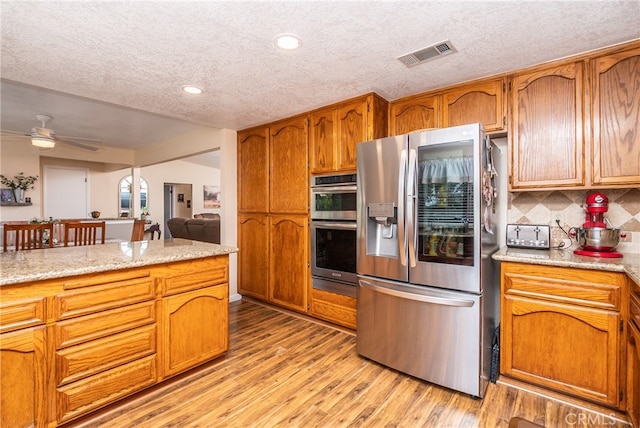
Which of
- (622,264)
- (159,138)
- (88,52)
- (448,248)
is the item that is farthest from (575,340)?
(159,138)

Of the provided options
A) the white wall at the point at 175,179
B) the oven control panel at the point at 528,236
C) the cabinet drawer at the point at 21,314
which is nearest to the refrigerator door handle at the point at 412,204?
the oven control panel at the point at 528,236

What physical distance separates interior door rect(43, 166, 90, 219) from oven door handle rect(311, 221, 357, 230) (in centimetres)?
720

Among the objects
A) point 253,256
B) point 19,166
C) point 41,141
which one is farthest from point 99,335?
point 19,166

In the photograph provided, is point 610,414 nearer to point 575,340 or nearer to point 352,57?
point 575,340

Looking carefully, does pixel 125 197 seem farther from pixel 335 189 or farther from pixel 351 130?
pixel 351 130

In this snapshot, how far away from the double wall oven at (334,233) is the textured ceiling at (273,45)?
82cm

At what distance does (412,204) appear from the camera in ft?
6.80

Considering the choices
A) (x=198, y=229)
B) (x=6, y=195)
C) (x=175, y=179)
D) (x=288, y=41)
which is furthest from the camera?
(x=175, y=179)

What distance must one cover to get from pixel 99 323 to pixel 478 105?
296cm

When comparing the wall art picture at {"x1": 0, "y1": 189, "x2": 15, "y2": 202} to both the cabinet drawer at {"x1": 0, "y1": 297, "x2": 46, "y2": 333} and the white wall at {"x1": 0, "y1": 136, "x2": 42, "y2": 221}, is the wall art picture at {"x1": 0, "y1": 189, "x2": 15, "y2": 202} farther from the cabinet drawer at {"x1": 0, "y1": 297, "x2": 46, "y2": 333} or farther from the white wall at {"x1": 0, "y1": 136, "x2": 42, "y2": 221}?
the cabinet drawer at {"x1": 0, "y1": 297, "x2": 46, "y2": 333}

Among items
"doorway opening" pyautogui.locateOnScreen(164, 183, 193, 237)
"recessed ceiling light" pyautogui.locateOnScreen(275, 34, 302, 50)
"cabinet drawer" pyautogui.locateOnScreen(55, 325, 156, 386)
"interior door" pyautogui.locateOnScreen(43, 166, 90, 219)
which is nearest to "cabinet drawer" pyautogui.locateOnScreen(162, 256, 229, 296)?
"cabinet drawer" pyautogui.locateOnScreen(55, 325, 156, 386)

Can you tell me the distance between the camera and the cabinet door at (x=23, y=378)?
142cm

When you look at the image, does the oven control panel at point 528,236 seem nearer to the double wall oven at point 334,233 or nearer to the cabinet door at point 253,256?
the double wall oven at point 334,233

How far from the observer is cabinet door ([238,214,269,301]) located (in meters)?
3.61
